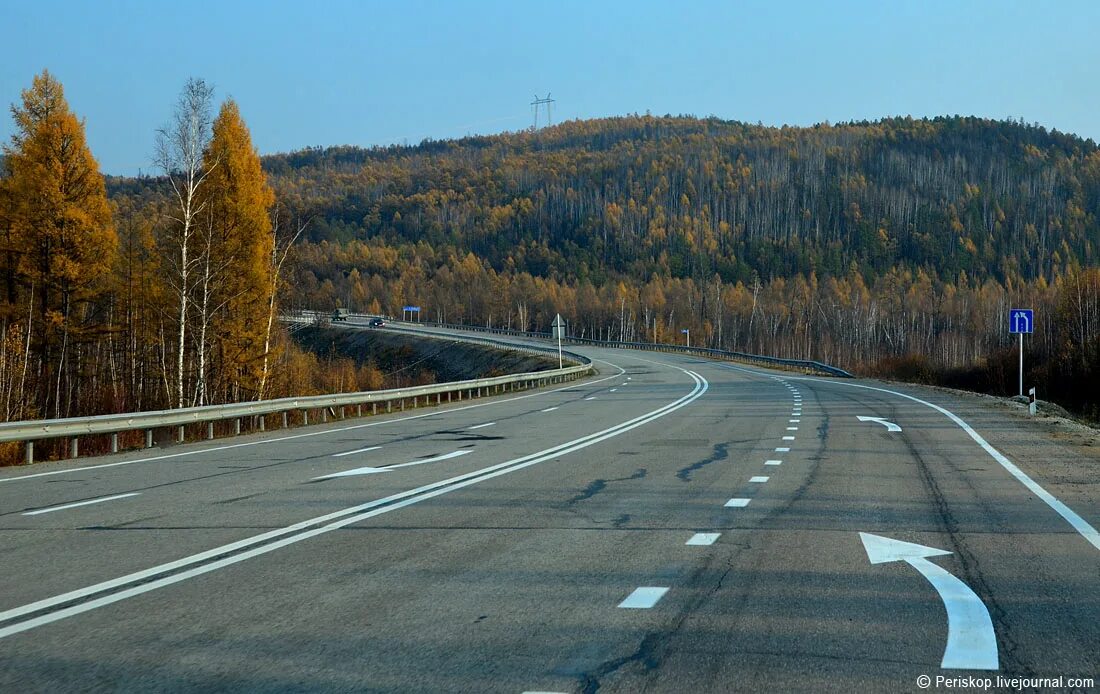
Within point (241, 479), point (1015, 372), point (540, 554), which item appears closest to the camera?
point (540, 554)

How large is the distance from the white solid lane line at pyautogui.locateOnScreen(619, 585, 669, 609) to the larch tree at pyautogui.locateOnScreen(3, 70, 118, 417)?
31.5 m

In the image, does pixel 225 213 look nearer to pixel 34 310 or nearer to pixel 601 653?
pixel 34 310

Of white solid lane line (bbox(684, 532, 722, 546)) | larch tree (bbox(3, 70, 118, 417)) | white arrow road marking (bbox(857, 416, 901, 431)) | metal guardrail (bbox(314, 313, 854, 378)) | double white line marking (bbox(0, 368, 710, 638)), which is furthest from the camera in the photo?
metal guardrail (bbox(314, 313, 854, 378))

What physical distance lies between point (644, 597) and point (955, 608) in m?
1.90

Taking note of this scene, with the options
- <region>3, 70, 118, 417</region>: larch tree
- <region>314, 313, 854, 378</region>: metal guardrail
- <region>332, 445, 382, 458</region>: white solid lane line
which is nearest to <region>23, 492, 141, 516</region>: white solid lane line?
<region>332, 445, 382, 458</region>: white solid lane line

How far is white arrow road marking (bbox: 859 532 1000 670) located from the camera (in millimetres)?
5047

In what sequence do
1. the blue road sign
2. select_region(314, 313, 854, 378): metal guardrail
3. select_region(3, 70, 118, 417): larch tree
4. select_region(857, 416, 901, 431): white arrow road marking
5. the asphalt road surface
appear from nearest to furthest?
1. the asphalt road surface
2. select_region(857, 416, 901, 431): white arrow road marking
3. the blue road sign
4. select_region(3, 70, 118, 417): larch tree
5. select_region(314, 313, 854, 378): metal guardrail

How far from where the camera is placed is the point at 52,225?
33.8m

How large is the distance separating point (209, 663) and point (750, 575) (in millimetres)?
3698

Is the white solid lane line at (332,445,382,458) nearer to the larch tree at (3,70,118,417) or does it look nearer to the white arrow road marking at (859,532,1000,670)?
the white arrow road marking at (859,532,1000,670)

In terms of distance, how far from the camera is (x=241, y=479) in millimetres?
13211

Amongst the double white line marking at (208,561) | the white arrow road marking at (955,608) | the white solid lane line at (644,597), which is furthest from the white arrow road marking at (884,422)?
the white solid lane line at (644,597)

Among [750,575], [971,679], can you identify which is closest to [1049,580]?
[750,575]

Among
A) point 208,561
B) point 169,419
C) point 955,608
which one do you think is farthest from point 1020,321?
point 208,561
